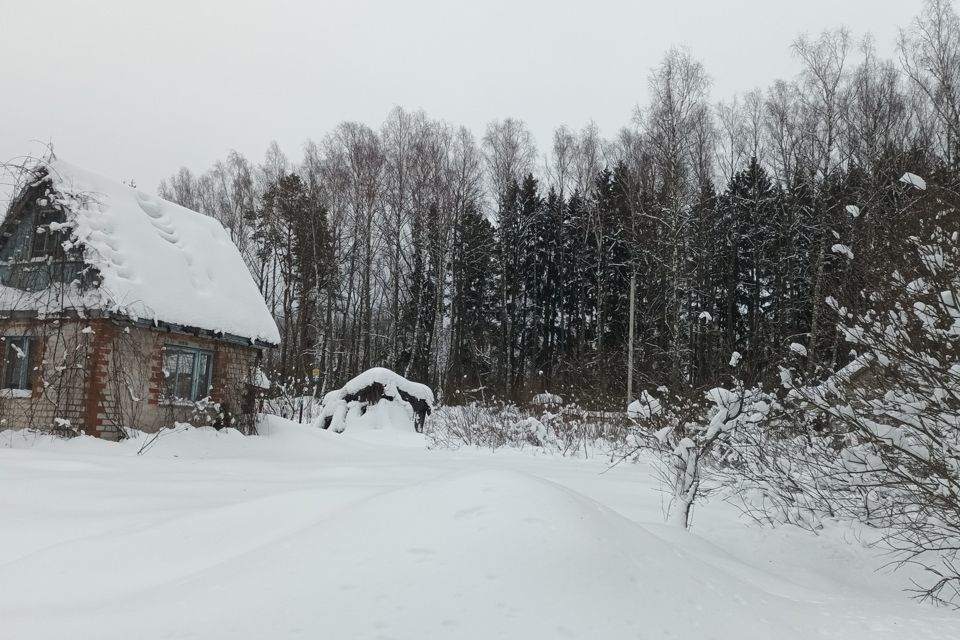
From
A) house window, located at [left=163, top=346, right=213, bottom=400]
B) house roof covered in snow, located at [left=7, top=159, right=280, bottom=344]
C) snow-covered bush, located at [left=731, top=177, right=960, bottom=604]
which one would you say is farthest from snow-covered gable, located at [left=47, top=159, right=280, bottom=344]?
snow-covered bush, located at [left=731, top=177, right=960, bottom=604]

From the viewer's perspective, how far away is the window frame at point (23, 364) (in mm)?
10578

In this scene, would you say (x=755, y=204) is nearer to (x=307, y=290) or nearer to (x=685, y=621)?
(x=307, y=290)

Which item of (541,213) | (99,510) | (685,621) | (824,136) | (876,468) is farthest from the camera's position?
(541,213)

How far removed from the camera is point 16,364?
10.8 metres

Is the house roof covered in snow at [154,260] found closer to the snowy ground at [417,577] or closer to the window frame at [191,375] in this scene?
the window frame at [191,375]

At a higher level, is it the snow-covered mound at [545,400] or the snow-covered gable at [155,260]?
the snow-covered gable at [155,260]

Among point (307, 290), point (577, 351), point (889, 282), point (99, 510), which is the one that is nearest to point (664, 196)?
point (577, 351)

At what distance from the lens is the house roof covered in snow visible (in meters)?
10.1

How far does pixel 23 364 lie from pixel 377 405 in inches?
287

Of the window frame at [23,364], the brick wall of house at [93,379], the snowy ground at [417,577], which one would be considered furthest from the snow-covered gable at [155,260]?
the snowy ground at [417,577]

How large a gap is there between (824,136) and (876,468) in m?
17.6

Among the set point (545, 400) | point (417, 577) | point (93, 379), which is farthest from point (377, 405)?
point (417, 577)

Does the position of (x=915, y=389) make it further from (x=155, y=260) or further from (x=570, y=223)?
(x=570, y=223)

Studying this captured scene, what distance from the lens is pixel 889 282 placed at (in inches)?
163
